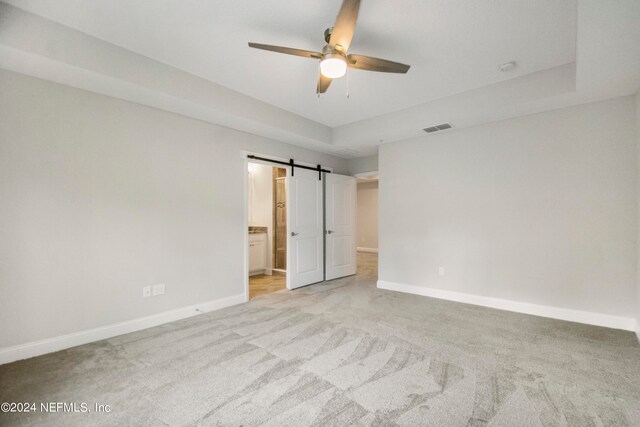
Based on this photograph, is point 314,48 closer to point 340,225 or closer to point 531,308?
point 340,225

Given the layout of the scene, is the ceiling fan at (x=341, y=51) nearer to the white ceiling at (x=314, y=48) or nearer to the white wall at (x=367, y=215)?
the white ceiling at (x=314, y=48)

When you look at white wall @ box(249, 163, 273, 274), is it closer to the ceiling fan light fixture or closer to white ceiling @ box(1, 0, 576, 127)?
white ceiling @ box(1, 0, 576, 127)

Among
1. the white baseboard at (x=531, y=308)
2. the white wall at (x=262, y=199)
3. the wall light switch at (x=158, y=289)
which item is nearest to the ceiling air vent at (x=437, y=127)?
the white baseboard at (x=531, y=308)

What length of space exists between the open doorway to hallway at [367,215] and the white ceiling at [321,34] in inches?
269

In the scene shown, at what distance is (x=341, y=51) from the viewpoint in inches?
85.3

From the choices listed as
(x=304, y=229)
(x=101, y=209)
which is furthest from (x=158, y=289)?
(x=304, y=229)

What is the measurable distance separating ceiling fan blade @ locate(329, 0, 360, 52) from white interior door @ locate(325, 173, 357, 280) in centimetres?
357

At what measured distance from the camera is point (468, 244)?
4.24 m

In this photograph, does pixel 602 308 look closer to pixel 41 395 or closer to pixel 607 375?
pixel 607 375

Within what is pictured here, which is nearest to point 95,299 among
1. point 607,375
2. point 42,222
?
point 42,222

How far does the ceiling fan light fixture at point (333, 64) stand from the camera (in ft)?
7.02

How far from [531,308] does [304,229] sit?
3431mm

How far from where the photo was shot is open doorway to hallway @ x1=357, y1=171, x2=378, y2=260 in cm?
1020

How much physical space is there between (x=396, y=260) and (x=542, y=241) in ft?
6.69
